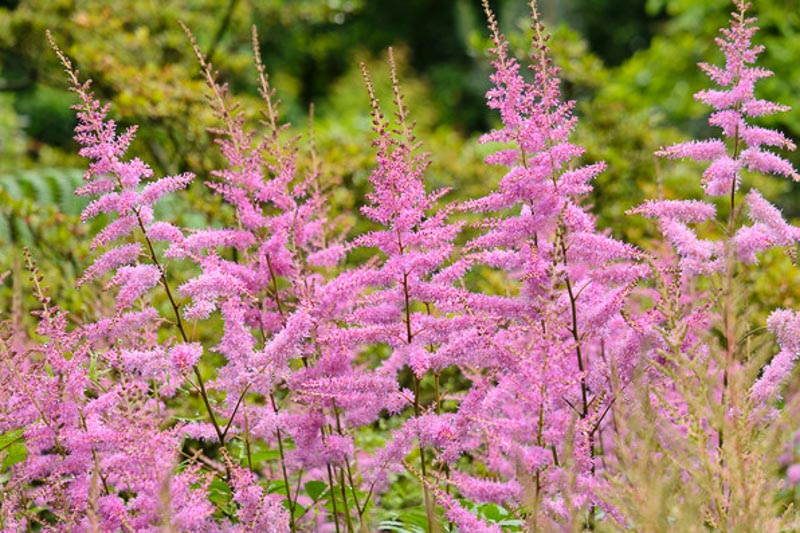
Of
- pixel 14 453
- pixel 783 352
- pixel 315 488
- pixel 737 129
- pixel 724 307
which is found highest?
pixel 737 129

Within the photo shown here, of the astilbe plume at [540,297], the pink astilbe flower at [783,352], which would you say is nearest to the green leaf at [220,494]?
the astilbe plume at [540,297]

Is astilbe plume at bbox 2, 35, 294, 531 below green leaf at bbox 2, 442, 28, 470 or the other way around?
the other way around

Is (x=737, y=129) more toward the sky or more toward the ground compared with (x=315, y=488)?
more toward the sky

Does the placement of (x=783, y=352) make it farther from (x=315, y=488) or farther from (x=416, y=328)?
(x=315, y=488)

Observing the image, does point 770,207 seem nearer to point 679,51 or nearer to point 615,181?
point 615,181

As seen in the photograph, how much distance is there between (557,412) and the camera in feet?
8.10

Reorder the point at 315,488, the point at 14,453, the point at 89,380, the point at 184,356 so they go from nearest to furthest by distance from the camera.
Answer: the point at 184,356 < the point at 89,380 < the point at 14,453 < the point at 315,488

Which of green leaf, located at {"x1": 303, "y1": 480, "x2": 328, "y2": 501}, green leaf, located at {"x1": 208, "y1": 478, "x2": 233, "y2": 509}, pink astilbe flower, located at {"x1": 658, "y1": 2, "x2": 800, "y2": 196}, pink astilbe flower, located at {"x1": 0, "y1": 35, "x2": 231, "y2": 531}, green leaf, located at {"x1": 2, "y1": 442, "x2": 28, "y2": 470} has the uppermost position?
pink astilbe flower, located at {"x1": 658, "y1": 2, "x2": 800, "y2": 196}

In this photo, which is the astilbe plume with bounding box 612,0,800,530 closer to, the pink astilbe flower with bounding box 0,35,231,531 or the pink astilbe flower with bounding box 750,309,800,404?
the pink astilbe flower with bounding box 750,309,800,404

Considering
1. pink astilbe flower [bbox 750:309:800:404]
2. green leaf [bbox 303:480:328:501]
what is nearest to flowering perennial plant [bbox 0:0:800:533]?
pink astilbe flower [bbox 750:309:800:404]

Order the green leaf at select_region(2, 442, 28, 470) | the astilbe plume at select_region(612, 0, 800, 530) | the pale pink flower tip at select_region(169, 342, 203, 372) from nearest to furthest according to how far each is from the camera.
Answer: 1. the astilbe plume at select_region(612, 0, 800, 530)
2. the pale pink flower tip at select_region(169, 342, 203, 372)
3. the green leaf at select_region(2, 442, 28, 470)

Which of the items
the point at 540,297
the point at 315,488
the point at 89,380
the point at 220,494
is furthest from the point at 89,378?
A: the point at 540,297

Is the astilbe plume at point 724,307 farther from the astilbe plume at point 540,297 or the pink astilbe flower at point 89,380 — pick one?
the pink astilbe flower at point 89,380

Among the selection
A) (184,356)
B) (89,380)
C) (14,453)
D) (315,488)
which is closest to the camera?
(184,356)
